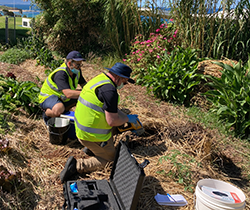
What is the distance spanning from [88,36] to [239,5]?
6102 millimetres

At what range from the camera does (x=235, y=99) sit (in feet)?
14.5

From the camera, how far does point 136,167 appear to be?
94.7 inches

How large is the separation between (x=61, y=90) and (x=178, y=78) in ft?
8.87

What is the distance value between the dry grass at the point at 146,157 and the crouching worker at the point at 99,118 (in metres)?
0.17

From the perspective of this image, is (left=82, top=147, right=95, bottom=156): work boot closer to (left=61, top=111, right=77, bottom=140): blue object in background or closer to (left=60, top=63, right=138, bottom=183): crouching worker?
(left=60, top=63, right=138, bottom=183): crouching worker

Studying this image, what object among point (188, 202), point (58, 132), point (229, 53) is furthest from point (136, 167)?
point (229, 53)

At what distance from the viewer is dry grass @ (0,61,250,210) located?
9.13 ft

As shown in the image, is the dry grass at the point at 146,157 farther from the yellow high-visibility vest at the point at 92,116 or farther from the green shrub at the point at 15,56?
the green shrub at the point at 15,56

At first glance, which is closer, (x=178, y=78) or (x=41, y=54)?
(x=178, y=78)

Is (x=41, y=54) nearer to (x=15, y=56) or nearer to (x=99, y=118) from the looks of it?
(x=15, y=56)

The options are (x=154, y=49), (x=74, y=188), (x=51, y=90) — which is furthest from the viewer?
(x=154, y=49)

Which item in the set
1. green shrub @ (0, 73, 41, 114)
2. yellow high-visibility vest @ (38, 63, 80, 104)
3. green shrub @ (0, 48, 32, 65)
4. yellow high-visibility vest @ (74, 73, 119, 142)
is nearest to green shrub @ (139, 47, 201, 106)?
yellow high-visibility vest @ (38, 63, 80, 104)

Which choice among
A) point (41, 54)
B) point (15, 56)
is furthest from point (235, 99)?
point (15, 56)

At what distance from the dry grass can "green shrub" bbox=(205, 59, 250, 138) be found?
0.32m
